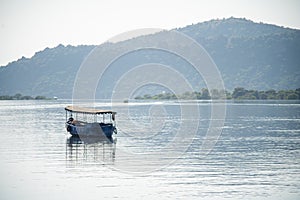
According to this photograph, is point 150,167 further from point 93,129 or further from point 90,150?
point 93,129

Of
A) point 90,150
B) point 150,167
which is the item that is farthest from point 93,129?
point 150,167

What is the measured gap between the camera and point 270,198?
2947 centimetres

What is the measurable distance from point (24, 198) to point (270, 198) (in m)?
12.8

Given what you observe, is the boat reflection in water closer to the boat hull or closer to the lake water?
the lake water

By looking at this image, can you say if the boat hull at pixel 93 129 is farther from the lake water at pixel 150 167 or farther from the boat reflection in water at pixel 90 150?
the lake water at pixel 150 167

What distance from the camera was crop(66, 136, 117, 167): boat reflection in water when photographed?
1680 inches

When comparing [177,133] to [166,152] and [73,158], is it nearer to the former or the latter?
[166,152]

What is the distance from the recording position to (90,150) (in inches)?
1971

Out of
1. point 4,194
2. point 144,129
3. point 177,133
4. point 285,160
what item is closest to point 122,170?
point 4,194

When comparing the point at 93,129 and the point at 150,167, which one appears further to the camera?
the point at 93,129

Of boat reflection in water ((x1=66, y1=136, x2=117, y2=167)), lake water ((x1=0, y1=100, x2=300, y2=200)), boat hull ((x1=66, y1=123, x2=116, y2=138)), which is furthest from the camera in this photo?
boat hull ((x1=66, y1=123, x2=116, y2=138))

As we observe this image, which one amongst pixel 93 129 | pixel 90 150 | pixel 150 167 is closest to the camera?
pixel 150 167

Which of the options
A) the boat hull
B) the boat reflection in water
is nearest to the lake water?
the boat reflection in water

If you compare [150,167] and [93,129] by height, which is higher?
[93,129]
